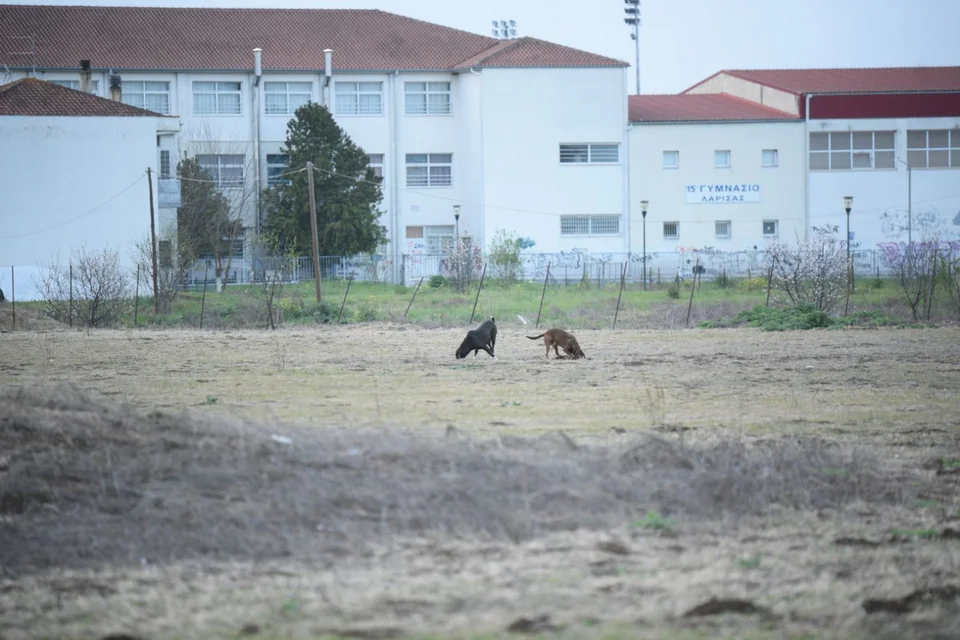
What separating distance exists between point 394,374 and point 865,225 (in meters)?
52.8

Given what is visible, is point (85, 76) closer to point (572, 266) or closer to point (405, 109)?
point (405, 109)

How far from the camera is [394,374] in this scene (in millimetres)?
22609

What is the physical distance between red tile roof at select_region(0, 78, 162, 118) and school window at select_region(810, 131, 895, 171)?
35525 millimetres

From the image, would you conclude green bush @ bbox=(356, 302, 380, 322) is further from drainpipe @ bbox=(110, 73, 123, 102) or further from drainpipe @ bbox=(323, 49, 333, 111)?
drainpipe @ bbox=(110, 73, 123, 102)

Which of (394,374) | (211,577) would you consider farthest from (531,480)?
(394,374)

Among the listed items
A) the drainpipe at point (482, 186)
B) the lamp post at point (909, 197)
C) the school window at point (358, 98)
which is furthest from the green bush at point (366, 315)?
the lamp post at point (909, 197)

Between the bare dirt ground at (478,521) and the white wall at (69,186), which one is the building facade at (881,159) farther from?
the bare dirt ground at (478,521)

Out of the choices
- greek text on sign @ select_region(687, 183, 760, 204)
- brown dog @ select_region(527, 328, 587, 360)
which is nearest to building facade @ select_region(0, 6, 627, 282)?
greek text on sign @ select_region(687, 183, 760, 204)

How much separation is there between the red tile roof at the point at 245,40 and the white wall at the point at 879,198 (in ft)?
45.6

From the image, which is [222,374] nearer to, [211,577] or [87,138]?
[211,577]

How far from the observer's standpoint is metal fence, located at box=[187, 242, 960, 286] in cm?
6506

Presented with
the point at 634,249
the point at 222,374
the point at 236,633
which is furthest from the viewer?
the point at 634,249

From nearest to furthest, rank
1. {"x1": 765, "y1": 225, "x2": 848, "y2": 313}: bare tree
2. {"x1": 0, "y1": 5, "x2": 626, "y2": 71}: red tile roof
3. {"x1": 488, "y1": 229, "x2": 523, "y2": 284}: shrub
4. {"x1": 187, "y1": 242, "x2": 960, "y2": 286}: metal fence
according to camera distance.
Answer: {"x1": 765, "y1": 225, "x2": 848, "y2": 313}: bare tree → {"x1": 488, "y1": 229, "x2": 523, "y2": 284}: shrub → {"x1": 187, "y1": 242, "x2": 960, "y2": 286}: metal fence → {"x1": 0, "y1": 5, "x2": 626, "y2": 71}: red tile roof

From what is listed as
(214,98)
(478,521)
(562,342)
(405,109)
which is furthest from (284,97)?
(478,521)
